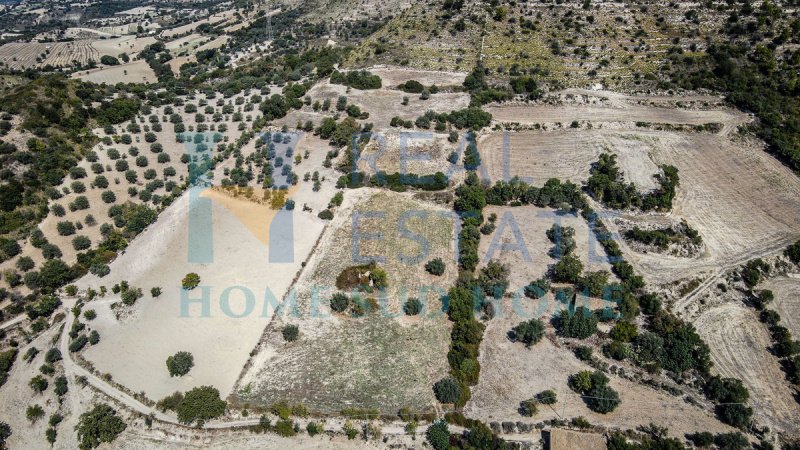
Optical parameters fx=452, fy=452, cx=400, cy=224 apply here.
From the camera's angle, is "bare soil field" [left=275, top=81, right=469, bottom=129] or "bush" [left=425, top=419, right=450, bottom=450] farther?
"bare soil field" [left=275, top=81, right=469, bottom=129]

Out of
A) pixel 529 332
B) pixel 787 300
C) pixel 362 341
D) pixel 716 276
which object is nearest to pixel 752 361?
pixel 787 300

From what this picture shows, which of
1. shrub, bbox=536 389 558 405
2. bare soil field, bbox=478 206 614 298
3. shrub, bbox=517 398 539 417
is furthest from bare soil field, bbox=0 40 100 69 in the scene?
shrub, bbox=536 389 558 405

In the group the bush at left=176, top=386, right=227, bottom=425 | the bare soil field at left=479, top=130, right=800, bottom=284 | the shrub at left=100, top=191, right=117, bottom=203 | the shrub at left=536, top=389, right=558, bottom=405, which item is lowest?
the bush at left=176, top=386, right=227, bottom=425

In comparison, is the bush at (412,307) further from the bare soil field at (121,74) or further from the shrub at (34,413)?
the bare soil field at (121,74)

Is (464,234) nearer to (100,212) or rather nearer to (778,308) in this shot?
(778,308)

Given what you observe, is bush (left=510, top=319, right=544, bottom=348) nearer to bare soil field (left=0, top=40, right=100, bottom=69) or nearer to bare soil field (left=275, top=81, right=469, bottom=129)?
bare soil field (left=275, top=81, right=469, bottom=129)

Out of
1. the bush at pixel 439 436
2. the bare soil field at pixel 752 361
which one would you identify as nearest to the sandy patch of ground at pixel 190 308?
the bush at pixel 439 436

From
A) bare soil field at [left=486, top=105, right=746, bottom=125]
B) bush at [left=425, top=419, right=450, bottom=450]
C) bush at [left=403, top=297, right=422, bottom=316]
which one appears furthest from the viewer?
bare soil field at [left=486, top=105, right=746, bottom=125]

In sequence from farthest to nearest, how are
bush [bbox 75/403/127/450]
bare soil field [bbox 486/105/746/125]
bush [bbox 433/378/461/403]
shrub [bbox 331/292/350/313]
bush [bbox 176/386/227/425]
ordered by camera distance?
bare soil field [bbox 486/105/746/125]
shrub [bbox 331/292/350/313]
bush [bbox 433/378/461/403]
bush [bbox 176/386/227/425]
bush [bbox 75/403/127/450]
